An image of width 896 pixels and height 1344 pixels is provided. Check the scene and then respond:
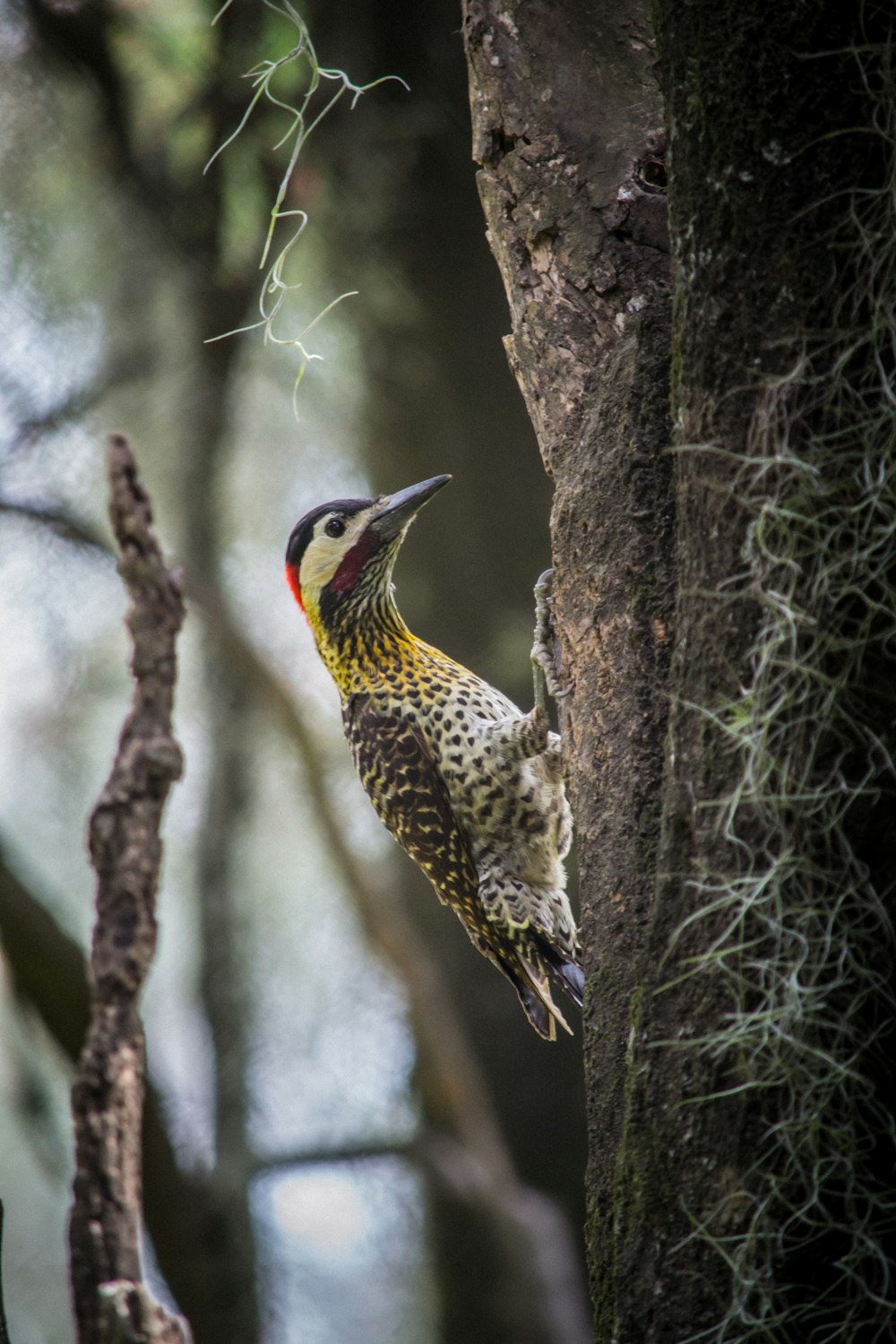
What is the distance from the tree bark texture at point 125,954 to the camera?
3.46ft

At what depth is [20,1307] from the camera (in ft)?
17.9

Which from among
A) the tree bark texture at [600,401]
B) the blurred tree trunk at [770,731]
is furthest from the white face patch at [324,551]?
the blurred tree trunk at [770,731]

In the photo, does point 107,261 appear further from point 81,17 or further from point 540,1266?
point 540,1266

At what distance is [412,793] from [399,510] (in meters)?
0.71

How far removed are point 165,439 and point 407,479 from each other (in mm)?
973

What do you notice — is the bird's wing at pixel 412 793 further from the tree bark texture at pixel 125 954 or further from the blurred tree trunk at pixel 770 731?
the tree bark texture at pixel 125 954

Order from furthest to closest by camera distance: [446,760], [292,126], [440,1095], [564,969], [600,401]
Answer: [440,1095], [446,760], [564,969], [292,126], [600,401]

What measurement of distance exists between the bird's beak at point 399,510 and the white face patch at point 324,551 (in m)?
0.03

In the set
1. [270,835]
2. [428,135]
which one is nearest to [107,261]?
[428,135]

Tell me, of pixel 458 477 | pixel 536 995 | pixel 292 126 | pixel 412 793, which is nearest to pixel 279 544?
pixel 458 477

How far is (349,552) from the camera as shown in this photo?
309 cm

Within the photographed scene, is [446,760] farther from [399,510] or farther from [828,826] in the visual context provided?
[828,826]

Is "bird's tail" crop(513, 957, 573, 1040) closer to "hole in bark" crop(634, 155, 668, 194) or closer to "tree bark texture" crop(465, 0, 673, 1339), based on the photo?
"tree bark texture" crop(465, 0, 673, 1339)

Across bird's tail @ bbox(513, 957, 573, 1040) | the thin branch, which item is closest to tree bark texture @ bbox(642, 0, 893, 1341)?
bird's tail @ bbox(513, 957, 573, 1040)
